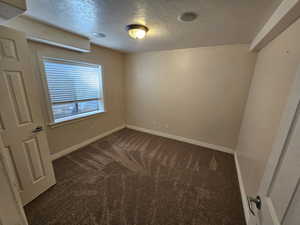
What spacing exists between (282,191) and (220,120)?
2432 millimetres

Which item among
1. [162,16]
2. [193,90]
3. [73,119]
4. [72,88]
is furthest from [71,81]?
[193,90]

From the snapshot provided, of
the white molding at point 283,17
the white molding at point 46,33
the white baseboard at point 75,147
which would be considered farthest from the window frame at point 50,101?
the white molding at point 283,17

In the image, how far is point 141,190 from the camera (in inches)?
69.2

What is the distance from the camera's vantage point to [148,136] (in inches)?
141

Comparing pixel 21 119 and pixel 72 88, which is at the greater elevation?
pixel 72 88

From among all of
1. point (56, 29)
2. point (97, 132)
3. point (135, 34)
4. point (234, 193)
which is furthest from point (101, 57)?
point (234, 193)

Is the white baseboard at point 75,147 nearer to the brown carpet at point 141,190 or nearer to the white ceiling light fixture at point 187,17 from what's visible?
the brown carpet at point 141,190

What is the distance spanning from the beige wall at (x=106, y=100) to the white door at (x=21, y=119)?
78 centimetres

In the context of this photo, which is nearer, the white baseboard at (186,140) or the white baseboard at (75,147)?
the white baseboard at (75,147)

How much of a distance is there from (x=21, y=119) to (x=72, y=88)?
1367 mm

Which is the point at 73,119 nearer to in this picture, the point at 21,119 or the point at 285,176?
the point at 21,119

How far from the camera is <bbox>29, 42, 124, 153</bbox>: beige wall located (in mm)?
2133

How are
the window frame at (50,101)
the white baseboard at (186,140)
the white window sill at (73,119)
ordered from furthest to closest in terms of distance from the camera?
the white baseboard at (186,140) < the white window sill at (73,119) < the window frame at (50,101)

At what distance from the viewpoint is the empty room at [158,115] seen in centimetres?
101
